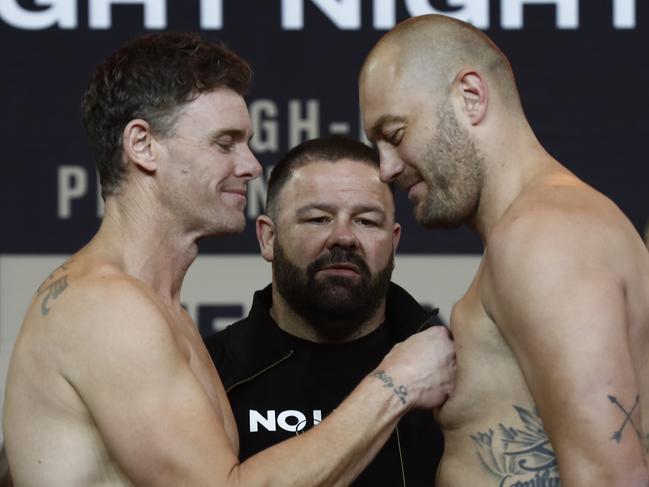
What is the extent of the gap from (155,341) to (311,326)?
88 cm

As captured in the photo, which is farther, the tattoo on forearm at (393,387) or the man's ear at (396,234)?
the man's ear at (396,234)

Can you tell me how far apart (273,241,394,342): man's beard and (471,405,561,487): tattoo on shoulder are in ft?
2.59

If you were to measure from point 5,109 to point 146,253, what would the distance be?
1.16 metres

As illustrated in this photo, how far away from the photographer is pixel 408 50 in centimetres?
192

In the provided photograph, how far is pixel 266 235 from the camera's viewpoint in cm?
270

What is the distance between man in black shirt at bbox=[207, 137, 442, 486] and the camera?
8.04 ft

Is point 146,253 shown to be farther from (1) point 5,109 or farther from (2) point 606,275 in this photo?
(1) point 5,109

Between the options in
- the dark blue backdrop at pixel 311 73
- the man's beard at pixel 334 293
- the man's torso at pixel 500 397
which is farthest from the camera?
the dark blue backdrop at pixel 311 73

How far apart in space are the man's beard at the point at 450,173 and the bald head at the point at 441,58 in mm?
53

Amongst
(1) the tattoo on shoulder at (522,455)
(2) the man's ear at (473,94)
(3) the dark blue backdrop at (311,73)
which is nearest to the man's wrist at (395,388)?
(1) the tattoo on shoulder at (522,455)

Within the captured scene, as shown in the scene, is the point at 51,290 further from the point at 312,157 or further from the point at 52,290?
the point at 312,157

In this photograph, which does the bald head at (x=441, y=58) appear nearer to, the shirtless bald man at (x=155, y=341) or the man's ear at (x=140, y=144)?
the shirtless bald man at (x=155, y=341)

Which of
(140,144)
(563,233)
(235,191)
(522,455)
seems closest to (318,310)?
(235,191)

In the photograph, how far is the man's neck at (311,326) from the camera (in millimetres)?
2576
